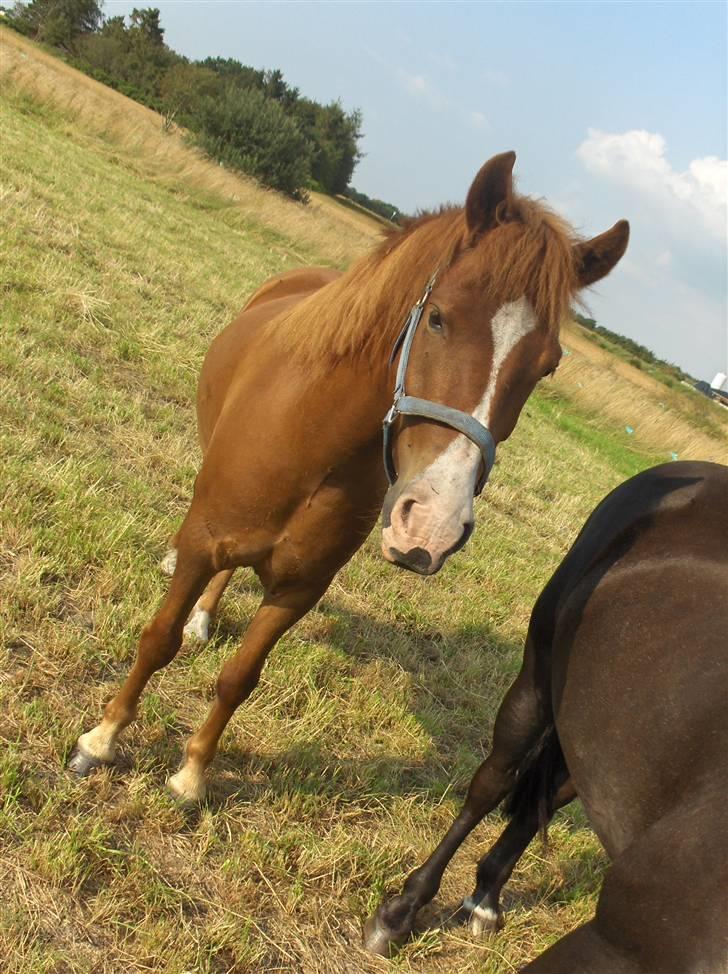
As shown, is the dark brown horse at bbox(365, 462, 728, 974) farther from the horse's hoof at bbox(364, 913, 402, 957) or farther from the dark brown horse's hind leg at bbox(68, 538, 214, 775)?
the dark brown horse's hind leg at bbox(68, 538, 214, 775)

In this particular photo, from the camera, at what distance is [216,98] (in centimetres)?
2905

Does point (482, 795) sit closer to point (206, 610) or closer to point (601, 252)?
point (206, 610)

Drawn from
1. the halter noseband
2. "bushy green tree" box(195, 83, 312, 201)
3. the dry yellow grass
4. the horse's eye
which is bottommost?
the halter noseband

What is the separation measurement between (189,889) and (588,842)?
6.05 ft

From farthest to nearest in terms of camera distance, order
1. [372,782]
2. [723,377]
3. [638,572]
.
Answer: [723,377], [372,782], [638,572]

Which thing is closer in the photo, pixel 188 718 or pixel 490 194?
pixel 490 194

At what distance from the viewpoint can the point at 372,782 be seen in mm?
3281

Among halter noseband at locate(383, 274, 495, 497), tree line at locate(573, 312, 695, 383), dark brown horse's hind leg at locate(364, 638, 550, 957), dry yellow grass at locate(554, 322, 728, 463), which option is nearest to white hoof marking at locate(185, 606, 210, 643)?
dark brown horse's hind leg at locate(364, 638, 550, 957)

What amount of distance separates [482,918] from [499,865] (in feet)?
0.62

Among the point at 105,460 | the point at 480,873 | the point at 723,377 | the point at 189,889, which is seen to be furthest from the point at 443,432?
the point at 723,377

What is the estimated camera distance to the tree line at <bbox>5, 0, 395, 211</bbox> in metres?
28.0

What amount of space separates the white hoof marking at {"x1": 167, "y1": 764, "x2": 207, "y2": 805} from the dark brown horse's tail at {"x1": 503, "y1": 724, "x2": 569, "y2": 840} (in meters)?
1.16

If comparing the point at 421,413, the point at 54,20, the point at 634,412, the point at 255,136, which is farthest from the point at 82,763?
the point at 54,20

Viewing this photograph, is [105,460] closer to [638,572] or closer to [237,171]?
[638,572]
